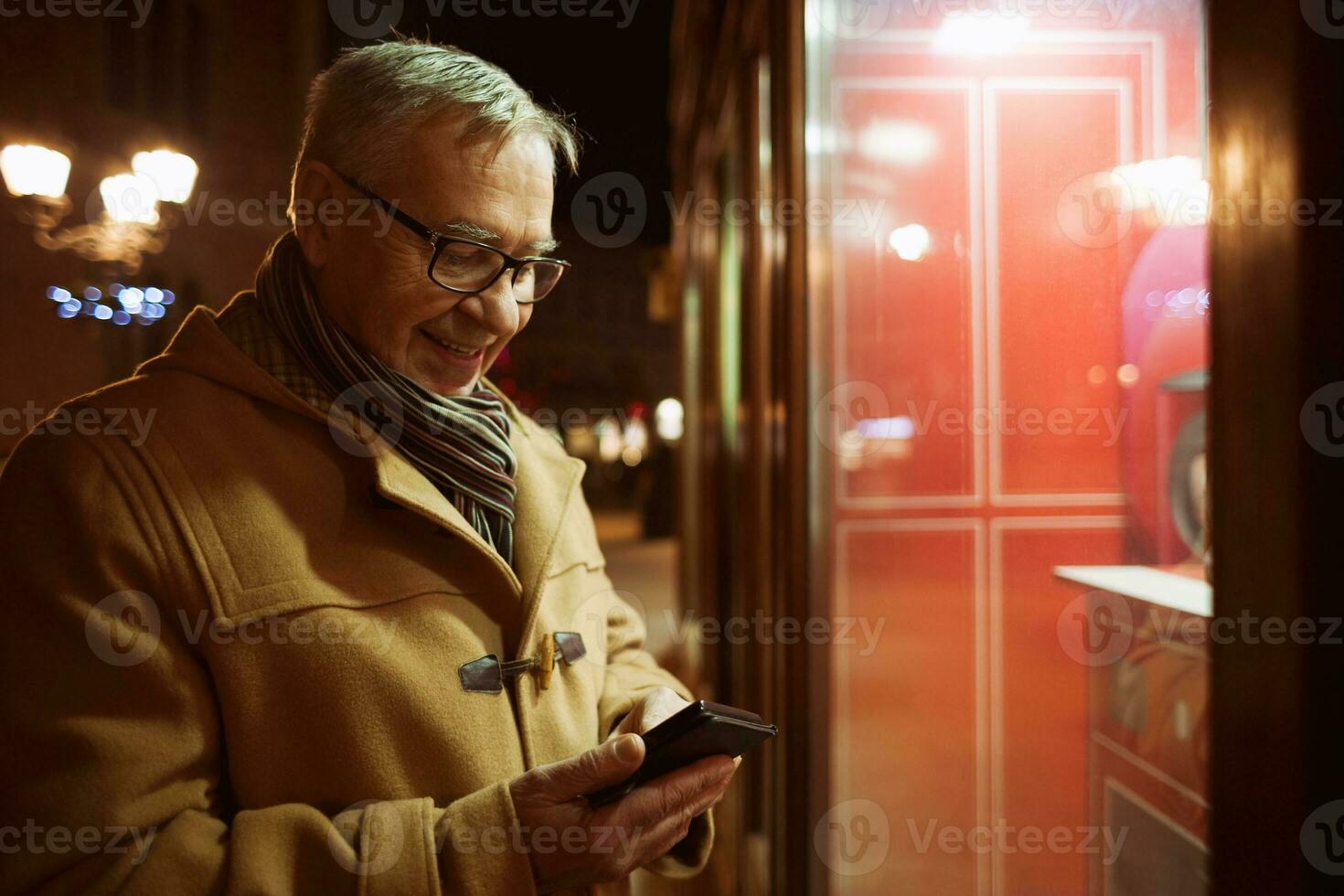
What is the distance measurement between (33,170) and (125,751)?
1782 mm

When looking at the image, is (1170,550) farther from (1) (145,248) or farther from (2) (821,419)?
(1) (145,248)

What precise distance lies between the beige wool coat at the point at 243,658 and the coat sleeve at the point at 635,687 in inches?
7.1

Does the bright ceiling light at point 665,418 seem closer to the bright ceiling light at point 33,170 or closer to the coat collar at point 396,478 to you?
the bright ceiling light at point 33,170

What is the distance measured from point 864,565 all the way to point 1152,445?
1.14 m

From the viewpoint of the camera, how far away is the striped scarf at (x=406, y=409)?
974mm

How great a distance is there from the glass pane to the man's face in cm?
80

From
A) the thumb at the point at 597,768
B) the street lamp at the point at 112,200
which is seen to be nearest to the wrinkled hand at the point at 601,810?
the thumb at the point at 597,768

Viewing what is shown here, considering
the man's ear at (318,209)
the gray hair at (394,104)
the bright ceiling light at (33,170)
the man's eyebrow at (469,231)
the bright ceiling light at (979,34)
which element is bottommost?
the man's eyebrow at (469,231)

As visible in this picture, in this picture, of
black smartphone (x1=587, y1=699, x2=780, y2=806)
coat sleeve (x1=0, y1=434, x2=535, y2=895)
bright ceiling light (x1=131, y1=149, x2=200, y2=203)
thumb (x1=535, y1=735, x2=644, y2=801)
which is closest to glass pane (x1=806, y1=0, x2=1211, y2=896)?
black smartphone (x1=587, y1=699, x2=780, y2=806)

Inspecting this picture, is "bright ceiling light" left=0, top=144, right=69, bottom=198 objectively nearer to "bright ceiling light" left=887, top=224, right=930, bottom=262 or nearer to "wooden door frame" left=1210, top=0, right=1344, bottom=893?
"bright ceiling light" left=887, top=224, right=930, bottom=262

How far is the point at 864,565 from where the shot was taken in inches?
86.7

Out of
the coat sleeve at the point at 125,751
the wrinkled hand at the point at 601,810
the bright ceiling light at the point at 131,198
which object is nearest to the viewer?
the coat sleeve at the point at 125,751

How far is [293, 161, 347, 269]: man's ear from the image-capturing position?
38.8 inches

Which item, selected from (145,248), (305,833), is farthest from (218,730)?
(145,248)
